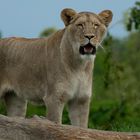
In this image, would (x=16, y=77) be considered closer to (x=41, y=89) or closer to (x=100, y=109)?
(x=41, y=89)

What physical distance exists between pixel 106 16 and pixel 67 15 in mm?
453

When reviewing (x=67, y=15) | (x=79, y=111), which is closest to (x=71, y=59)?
(x=67, y=15)

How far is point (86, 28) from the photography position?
781cm

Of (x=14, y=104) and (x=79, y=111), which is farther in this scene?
(x=14, y=104)

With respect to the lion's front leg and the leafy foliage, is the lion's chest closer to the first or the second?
the lion's front leg

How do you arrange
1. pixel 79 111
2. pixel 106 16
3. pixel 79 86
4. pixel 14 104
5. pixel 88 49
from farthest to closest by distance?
pixel 14 104 < pixel 79 111 < pixel 106 16 < pixel 79 86 < pixel 88 49

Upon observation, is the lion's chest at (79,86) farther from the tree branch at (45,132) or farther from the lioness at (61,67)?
the tree branch at (45,132)

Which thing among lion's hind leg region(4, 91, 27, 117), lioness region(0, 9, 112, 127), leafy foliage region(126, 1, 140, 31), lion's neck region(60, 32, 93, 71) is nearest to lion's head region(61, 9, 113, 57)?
lioness region(0, 9, 112, 127)

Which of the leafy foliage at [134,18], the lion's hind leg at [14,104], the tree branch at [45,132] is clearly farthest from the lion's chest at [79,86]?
the leafy foliage at [134,18]

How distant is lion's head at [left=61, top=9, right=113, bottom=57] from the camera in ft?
25.3

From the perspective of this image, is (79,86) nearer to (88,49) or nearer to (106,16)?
(88,49)

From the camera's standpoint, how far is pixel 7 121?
255 inches

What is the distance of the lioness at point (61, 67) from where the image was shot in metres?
7.90

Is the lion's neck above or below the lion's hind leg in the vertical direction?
above
